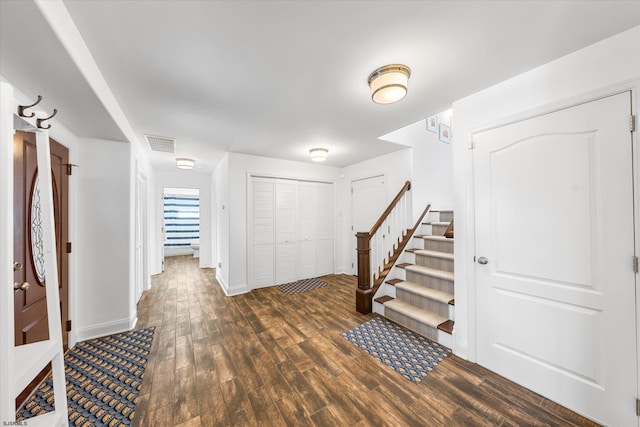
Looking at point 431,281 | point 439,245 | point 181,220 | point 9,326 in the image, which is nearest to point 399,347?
point 431,281

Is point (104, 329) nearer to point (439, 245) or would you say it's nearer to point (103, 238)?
point (103, 238)

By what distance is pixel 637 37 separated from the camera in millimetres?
1336

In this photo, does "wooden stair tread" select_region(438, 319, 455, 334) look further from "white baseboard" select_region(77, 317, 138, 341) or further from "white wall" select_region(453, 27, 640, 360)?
"white baseboard" select_region(77, 317, 138, 341)

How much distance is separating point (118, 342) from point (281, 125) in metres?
3.10

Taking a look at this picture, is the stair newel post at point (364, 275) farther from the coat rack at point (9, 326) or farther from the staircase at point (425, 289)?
the coat rack at point (9, 326)

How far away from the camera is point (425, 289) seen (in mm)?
2768

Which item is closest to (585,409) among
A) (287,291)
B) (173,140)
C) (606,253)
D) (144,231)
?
(606,253)

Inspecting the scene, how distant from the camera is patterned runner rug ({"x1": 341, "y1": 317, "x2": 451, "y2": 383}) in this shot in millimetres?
1965

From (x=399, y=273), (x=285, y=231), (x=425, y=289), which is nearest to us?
(x=425, y=289)

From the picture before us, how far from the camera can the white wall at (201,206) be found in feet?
17.8

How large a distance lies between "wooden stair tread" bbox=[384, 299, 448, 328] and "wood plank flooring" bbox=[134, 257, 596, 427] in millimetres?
356

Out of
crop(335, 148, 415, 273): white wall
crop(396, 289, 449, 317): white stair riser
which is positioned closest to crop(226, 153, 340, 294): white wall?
crop(335, 148, 415, 273): white wall

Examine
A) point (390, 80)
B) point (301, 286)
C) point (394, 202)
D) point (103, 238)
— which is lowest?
point (301, 286)

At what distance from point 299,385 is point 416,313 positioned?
1524mm
